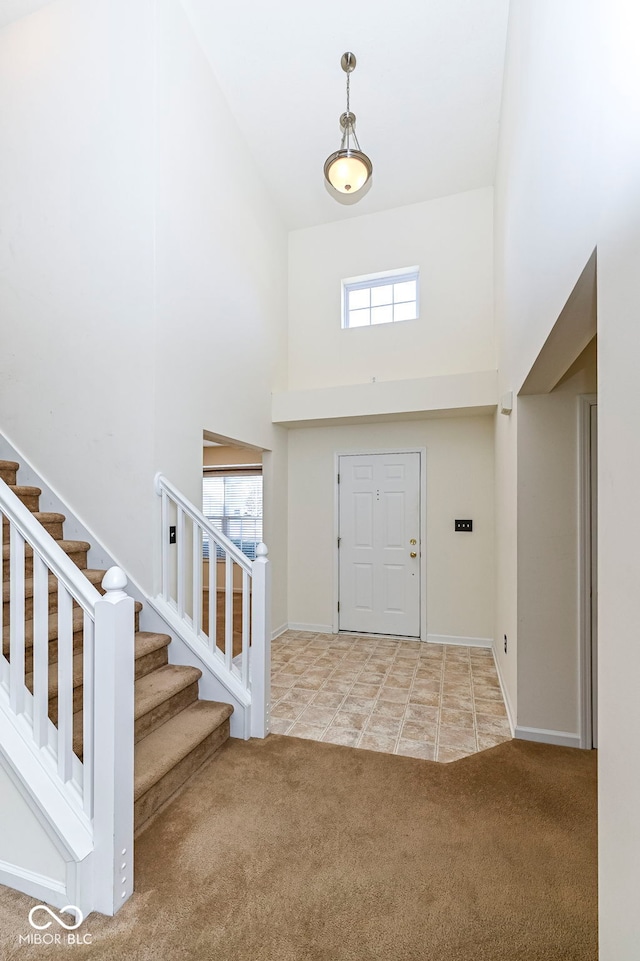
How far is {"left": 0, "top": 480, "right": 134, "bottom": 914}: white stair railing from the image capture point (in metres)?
1.48

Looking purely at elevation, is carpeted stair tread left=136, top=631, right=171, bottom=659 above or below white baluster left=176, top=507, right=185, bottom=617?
below

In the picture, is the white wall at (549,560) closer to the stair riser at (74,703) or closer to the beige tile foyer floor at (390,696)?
the beige tile foyer floor at (390,696)

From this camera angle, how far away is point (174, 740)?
2.19m

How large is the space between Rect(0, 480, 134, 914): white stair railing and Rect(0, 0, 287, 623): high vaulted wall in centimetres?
116

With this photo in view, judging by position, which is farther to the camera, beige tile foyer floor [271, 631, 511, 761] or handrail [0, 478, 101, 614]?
beige tile foyer floor [271, 631, 511, 761]

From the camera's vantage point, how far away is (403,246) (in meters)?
4.63

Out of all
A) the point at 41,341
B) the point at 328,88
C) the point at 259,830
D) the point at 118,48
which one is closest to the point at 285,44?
the point at 328,88

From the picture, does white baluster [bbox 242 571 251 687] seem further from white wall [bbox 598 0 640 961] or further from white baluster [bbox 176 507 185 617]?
white wall [bbox 598 0 640 961]

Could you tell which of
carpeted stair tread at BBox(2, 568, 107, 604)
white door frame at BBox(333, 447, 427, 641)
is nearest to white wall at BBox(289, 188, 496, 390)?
white door frame at BBox(333, 447, 427, 641)

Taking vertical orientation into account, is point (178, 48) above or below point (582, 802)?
above

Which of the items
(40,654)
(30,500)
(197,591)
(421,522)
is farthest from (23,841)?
(421,522)

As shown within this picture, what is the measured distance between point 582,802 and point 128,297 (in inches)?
146

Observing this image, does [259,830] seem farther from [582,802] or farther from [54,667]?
[582,802]

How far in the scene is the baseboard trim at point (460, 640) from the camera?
434 cm
